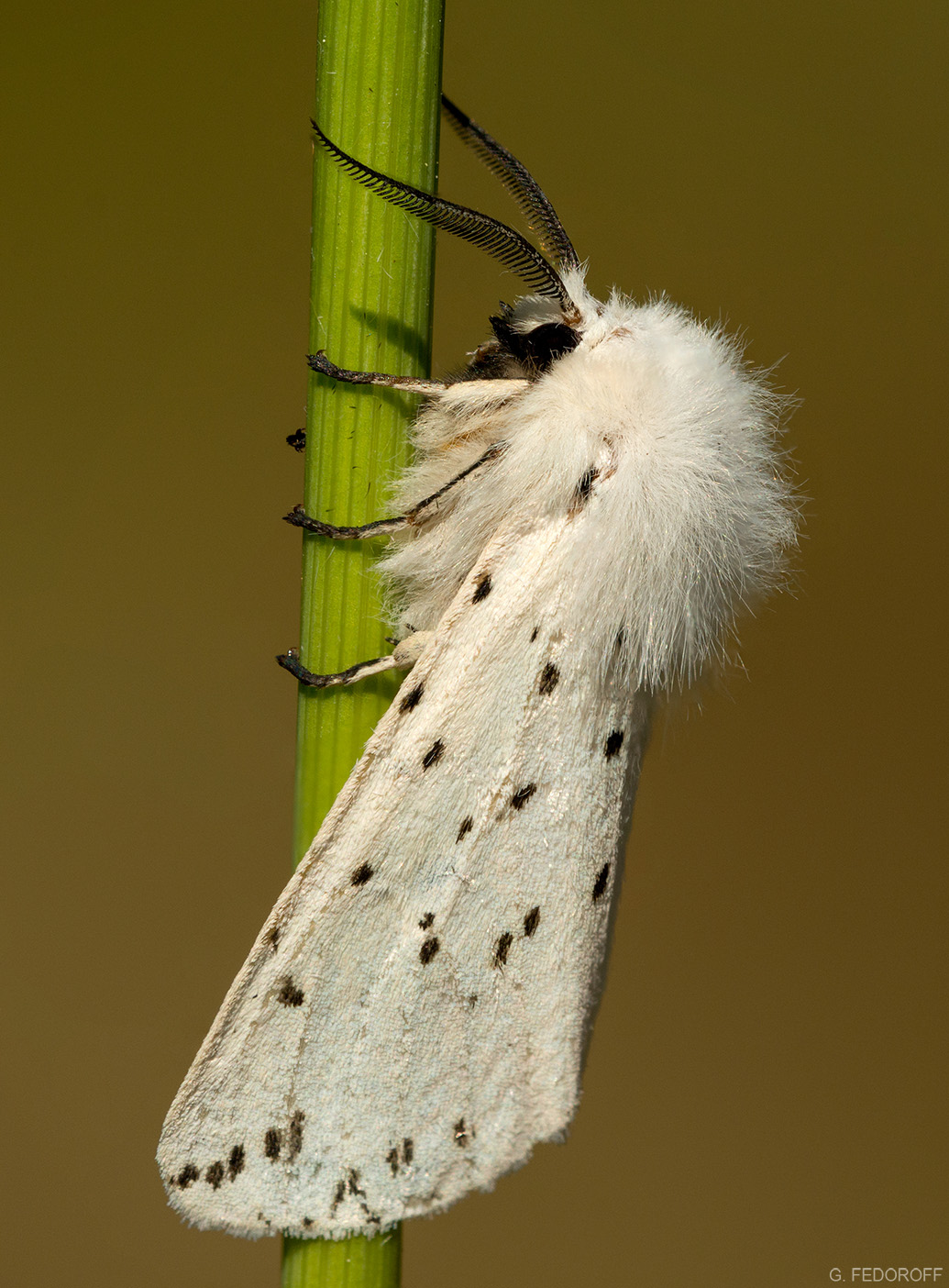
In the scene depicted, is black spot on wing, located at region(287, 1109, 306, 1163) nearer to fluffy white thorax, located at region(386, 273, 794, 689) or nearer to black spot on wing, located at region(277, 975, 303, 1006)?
black spot on wing, located at region(277, 975, 303, 1006)

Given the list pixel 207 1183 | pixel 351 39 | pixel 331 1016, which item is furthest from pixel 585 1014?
pixel 351 39

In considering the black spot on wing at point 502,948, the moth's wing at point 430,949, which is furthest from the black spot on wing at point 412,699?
the black spot on wing at point 502,948

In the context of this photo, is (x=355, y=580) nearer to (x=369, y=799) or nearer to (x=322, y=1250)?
(x=369, y=799)

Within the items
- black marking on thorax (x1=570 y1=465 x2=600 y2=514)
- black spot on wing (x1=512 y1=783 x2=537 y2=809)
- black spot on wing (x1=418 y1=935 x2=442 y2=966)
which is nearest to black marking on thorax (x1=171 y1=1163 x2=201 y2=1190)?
black spot on wing (x1=418 y1=935 x2=442 y2=966)

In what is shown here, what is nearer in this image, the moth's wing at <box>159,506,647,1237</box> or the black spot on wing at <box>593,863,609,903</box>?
the moth's wing at <box>159,506,647,1237</box>

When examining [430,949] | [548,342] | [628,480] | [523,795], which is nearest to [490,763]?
[523,795]

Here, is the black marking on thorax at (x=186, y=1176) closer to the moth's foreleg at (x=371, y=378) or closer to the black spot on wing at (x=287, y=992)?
the black spot on wing at (x=287, y=992)

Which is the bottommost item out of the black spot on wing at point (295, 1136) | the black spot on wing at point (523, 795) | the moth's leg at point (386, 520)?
the black spot on wing at point (295, 1136)

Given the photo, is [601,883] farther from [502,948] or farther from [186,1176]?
[186,1176]
